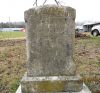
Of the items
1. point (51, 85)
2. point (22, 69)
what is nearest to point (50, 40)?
point (51, 85)

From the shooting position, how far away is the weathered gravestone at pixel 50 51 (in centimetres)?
444

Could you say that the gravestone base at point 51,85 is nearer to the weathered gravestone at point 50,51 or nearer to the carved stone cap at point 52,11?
the weathered gravestone at point 50,51

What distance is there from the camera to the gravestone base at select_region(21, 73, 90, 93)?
4473mm

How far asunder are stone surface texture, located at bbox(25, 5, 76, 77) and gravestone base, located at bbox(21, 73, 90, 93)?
0.13 metres

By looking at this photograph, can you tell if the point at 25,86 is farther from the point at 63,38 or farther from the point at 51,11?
the point at 51,11

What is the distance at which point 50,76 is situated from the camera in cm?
461

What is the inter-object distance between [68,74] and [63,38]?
0.64 meters

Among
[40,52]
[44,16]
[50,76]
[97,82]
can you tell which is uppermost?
[44,16]

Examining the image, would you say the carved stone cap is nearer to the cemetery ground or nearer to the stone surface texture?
the stone surface texture

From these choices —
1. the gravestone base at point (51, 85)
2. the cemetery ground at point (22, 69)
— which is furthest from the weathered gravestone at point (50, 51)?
the cemetery ground at point (22, 69)

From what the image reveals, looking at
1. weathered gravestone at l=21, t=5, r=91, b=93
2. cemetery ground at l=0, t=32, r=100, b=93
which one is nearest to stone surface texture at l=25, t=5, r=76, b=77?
weathered gravestone at l=21, t=5, r=91, b=93

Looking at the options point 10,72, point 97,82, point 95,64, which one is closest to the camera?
point 97,82

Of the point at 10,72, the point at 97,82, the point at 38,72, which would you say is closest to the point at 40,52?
the point at 38,72

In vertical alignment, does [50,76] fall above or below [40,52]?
below
